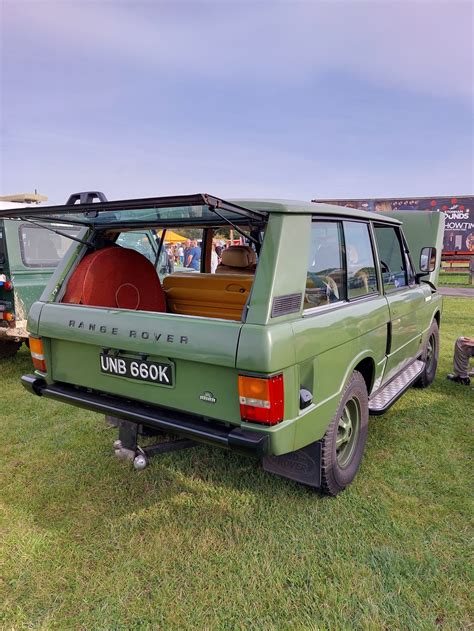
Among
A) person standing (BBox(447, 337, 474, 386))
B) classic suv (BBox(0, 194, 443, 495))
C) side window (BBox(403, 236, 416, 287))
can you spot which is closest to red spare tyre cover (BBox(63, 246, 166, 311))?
classic suv (BBox(0, 194, 443, 495))

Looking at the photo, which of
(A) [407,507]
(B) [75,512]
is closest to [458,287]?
(A) [407,507]

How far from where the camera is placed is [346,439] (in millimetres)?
3057

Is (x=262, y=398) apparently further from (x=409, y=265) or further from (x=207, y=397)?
(x=409, y=265)

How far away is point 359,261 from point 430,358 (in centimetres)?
263

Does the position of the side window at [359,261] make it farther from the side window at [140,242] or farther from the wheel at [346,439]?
the side window at [140,242]

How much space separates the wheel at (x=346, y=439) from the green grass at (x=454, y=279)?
1592 cm

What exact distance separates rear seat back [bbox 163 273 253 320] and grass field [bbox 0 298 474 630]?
1.13 metres

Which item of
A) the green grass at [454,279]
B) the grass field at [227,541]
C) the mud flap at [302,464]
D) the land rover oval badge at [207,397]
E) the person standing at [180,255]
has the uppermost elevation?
the land rover oval badge at [207,397]

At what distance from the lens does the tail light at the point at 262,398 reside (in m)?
2.11

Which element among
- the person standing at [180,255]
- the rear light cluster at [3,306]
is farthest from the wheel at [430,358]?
the person standing at [180,255]

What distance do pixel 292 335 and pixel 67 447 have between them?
2.42 m

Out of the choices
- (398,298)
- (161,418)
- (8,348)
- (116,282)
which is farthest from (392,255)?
(8,348)

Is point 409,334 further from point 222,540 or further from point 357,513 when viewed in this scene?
point 222,540

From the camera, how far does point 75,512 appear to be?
2.81 metres
